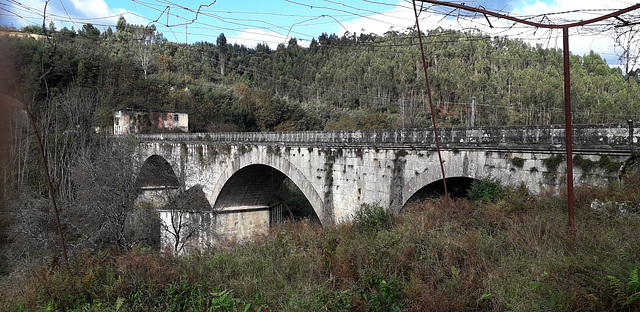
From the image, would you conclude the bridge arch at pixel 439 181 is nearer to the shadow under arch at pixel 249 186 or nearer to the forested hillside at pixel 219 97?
the forested hillside at pixel 219 97

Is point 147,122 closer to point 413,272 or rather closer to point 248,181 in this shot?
point 248,181

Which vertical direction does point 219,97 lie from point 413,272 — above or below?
above

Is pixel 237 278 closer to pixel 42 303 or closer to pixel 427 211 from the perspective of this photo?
pixel 42 303

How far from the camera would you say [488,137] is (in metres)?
9.03

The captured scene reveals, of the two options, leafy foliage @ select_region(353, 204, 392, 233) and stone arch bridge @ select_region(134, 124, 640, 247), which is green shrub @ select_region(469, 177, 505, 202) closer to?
stone arch bridge @ select_region(134, 124, 640, 247)

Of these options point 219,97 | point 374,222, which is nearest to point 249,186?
point 374,222

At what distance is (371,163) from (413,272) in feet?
20.5

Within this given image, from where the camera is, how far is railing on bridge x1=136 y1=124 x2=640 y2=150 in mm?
7059

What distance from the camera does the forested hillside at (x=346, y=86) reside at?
29203mm

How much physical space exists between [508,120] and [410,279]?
105 feet

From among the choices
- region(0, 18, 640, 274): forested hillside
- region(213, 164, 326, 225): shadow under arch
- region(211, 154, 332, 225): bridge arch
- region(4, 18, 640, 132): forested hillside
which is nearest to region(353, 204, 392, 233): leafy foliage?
region(0, 18, 640, 274): forested hillside

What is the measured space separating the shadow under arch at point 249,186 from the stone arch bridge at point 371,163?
52mm

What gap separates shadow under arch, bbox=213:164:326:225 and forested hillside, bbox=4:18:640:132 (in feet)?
26.5

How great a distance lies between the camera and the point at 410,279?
5.80 m
